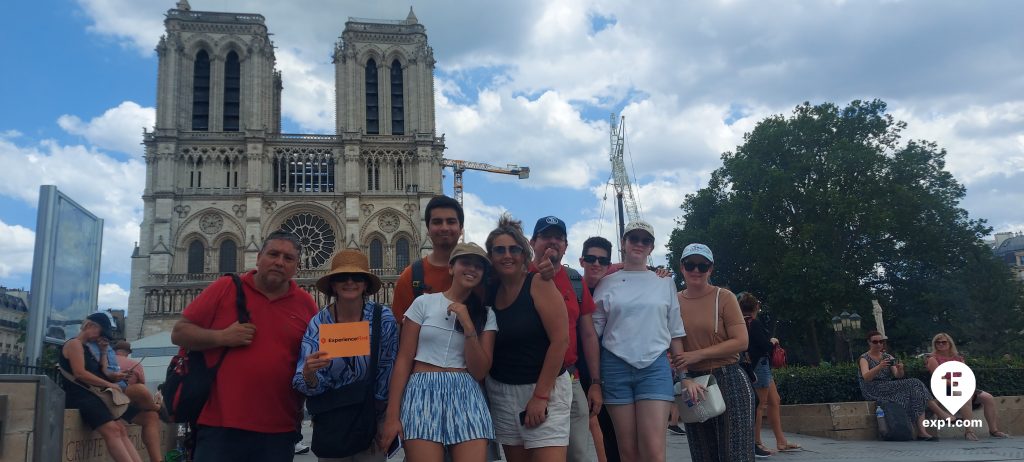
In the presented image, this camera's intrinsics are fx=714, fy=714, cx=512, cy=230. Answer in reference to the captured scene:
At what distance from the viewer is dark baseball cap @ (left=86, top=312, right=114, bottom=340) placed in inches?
241

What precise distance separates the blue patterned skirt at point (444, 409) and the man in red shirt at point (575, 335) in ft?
2.21

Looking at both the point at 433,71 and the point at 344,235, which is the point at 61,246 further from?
the point at 433,71

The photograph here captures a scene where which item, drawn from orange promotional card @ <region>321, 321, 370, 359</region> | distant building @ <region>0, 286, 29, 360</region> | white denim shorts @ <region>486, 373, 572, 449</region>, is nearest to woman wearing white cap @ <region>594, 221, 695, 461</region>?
white denim shorts @ <region>486, 373, 572, 449</region>

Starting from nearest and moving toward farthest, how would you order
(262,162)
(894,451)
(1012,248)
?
(894,451), (262,162), (1012,248)

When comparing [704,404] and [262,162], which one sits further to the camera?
[262,162]

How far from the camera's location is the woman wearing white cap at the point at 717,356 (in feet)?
14.8

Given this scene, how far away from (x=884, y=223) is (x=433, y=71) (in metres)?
26.9

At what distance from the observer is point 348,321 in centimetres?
384

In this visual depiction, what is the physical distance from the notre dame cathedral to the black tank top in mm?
36281

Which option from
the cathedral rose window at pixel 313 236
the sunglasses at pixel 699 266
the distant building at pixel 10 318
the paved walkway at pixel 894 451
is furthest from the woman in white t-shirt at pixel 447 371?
the distant building at pixel 10 318

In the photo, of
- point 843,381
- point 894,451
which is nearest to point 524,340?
point 894,451

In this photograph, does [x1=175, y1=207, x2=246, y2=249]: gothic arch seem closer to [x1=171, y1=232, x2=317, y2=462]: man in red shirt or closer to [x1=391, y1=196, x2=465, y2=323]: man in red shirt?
[x1=391, y1=196, x2=465, y2=323]: man in red shirt

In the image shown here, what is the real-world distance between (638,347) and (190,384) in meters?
2.46

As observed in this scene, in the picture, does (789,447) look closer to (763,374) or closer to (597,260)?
(763,374)
